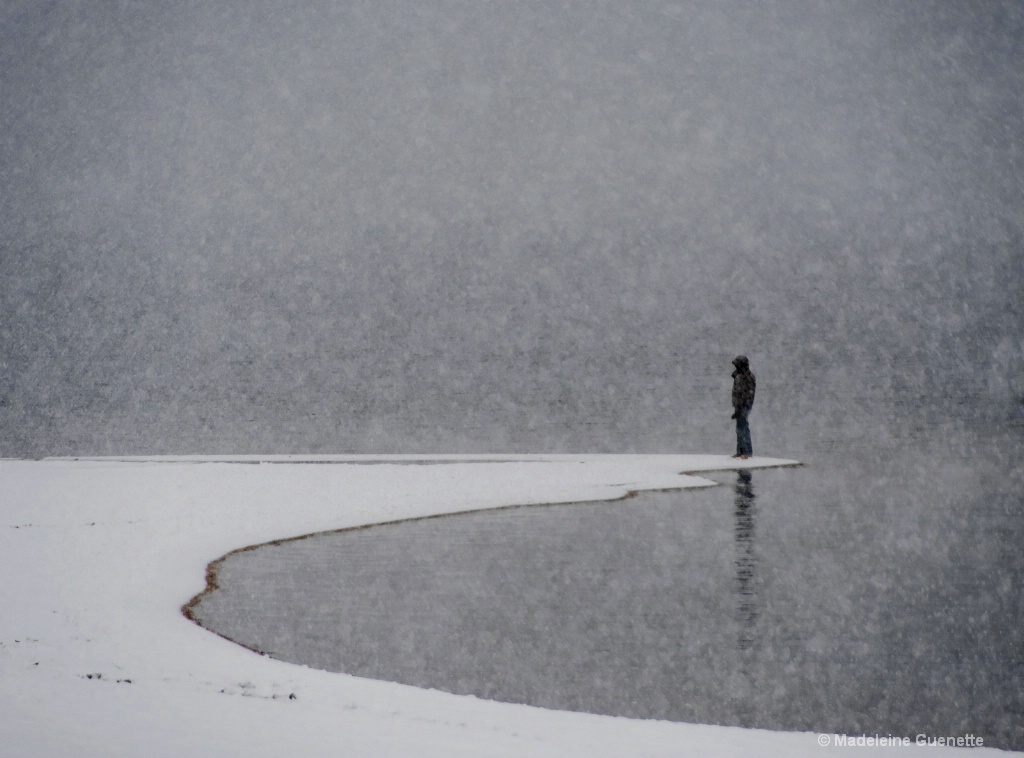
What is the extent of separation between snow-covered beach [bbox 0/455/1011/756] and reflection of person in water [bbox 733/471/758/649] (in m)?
1.68

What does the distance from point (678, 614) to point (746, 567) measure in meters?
1.69

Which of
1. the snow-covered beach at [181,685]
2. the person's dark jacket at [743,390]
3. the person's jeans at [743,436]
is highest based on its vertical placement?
the person's dark jacket at [743,390]

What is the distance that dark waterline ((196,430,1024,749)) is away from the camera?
14.9 ft

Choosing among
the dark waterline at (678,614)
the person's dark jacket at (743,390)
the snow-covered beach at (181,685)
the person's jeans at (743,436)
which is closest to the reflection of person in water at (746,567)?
the dark waterline at (678,614)

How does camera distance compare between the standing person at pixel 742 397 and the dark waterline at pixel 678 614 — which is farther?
the standing person at pixel 742 397

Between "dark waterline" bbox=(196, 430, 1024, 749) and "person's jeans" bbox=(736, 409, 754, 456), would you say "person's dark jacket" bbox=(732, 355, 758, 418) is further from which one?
"dark waterline" bbox=(196, 430, 1024, 749)

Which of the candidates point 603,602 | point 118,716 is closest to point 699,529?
point 603,602

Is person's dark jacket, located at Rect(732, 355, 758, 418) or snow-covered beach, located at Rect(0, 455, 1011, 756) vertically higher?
person's dark jacket, located at Rect(732, 355, 758, 418)

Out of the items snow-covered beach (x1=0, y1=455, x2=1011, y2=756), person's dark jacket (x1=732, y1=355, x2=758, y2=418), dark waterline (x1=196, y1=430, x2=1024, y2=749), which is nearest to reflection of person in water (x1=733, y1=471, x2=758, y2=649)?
dark waterline (x1=196, y1=430, x2=1024, y2=749)

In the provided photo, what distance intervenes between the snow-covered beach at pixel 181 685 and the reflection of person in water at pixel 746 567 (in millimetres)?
1679

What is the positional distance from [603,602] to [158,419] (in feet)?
141

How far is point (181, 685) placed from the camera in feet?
14.5

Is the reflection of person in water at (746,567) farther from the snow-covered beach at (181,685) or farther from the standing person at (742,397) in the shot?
the standing person at (742,397)

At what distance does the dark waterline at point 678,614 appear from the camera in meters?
4.54
